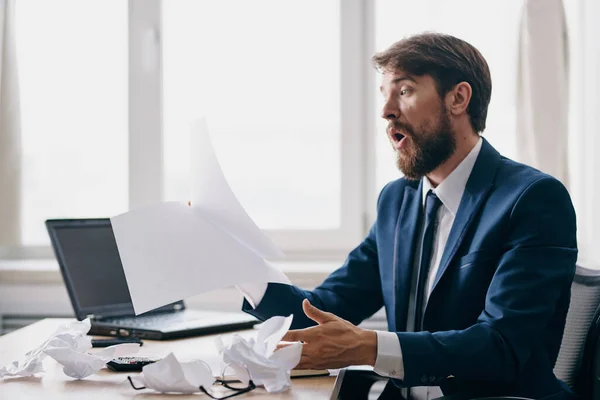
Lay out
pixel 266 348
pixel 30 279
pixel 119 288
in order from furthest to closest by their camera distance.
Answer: pixel 30 279, pixel 119 288, pixel 266 348

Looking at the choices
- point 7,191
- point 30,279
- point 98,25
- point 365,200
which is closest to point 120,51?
point 98,25

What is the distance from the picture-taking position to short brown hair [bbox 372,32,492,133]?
5.52 ft

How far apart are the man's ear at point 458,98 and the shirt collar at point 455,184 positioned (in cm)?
11

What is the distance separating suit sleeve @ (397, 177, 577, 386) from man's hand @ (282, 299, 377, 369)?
7 cm

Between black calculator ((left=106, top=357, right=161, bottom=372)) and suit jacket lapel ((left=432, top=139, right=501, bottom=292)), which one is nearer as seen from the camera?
black calculator ((left=106, top=357, right=161, bottom=372))

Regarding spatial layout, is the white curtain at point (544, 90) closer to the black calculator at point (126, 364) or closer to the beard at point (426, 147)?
the beard at point (426, 147)

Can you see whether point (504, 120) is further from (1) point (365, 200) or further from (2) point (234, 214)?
(2) point (234, 214)

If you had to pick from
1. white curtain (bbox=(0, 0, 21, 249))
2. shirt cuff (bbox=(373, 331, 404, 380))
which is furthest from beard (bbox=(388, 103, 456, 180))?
white curtain (bbox=(0, 0, 21, 249))

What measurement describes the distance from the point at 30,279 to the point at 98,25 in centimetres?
102

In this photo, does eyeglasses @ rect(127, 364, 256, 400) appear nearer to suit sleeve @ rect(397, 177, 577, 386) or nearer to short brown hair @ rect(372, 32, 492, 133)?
suit sleeve @ rect(397, 177, 577, 386)

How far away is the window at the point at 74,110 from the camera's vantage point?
111 inches

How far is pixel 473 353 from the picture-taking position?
134 cm

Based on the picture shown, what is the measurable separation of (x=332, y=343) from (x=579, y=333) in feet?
2.20

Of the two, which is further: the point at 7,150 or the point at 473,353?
the point at 7,150
